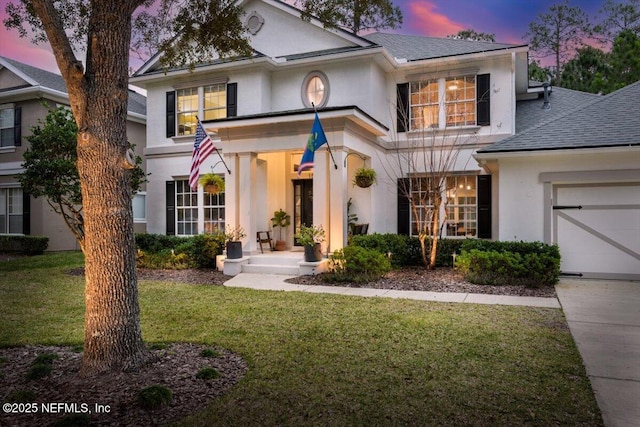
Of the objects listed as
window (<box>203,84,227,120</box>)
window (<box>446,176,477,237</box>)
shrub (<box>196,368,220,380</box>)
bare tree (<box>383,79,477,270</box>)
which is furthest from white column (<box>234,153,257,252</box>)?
shrub (<box>196,368,220,380</box>)

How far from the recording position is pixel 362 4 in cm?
708

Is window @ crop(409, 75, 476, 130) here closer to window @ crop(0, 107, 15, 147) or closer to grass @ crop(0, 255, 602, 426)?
grass @ crop(0, 255, 602, 426)

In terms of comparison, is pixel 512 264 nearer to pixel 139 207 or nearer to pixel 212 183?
pixel 212 183

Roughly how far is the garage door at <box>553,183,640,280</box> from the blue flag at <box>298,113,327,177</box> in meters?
5.62

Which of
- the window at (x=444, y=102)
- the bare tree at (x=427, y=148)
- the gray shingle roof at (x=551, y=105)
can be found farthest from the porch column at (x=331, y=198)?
the gray shingle roof at (x=551, y=105)

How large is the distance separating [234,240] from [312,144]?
3.71m

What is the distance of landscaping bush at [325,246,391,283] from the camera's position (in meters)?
10.4

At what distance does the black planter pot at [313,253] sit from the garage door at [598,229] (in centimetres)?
556

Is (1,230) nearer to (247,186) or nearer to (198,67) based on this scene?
(198,67)

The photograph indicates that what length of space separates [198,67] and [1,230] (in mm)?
11096

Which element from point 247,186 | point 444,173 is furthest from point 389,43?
point 247,186

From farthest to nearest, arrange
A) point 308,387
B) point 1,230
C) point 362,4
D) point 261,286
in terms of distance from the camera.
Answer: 1. point 1,230
2. point 261,286
3. point 362,4
4. point 308,387

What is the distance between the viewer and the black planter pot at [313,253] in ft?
36.9

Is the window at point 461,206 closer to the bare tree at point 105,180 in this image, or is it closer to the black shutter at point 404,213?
the black shutter at point 404,213
